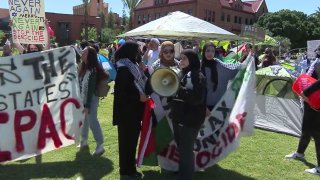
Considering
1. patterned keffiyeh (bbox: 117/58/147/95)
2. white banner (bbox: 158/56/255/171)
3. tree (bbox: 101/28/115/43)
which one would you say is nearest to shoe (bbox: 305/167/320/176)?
white banner (bbox: 158/56/255/171)

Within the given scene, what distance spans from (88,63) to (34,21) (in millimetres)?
1583

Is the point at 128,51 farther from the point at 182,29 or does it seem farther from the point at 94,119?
the point at 182,29

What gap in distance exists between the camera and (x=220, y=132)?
5.13 meters

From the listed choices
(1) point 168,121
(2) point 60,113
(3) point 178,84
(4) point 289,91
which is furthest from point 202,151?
(4) point 289,91

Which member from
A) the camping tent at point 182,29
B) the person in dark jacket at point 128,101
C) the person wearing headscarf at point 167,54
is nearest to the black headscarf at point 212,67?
the person wearing headscarf at point 167,54

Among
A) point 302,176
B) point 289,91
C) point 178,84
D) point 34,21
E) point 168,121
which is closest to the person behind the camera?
point 178,84

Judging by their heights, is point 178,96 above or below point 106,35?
above

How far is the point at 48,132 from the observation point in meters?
5.32

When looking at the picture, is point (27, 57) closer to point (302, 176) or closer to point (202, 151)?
point (202, 151)

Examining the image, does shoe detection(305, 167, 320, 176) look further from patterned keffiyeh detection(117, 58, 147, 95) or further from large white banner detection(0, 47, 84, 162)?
large white banner detection(0, 47, 84, 162)

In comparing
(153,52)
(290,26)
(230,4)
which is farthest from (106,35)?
(153,52)

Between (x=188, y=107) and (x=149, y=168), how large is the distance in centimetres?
161

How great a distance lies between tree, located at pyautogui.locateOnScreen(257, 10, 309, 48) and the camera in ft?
219

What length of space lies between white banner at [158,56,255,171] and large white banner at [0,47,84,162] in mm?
1431
